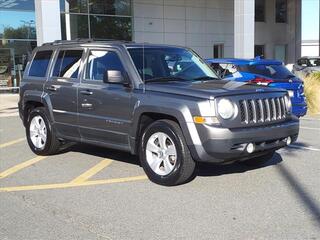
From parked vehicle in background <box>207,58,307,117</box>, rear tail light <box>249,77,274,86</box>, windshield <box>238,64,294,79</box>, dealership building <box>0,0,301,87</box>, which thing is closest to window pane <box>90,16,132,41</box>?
dealership building <box>0,0,301,87</box>

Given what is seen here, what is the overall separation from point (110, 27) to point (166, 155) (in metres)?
21.3

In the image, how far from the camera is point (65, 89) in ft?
24.9

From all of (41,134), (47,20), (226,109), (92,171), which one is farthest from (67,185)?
(47,20)

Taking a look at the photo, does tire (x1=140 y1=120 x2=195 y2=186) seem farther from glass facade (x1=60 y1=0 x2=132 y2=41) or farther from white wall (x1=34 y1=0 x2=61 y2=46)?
glass facade (x1=60 y1=0 x2=132 y2=41)

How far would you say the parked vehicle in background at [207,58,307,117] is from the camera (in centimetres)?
1096

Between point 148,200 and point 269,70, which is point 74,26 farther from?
point 148,200

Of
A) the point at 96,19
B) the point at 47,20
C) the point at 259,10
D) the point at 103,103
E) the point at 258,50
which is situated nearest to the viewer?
the point at 103,103

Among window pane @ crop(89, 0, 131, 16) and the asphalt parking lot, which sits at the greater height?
window pane @ crop(89, 0, 131, 16)

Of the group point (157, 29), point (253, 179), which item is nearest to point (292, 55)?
point (157, 29)

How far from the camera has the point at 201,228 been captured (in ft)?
15.7

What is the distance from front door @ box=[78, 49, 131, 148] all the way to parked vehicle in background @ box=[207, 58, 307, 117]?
4343mm

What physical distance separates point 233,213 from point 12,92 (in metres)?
20.5

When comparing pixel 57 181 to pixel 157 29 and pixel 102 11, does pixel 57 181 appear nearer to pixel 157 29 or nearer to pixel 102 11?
pixel 102 11

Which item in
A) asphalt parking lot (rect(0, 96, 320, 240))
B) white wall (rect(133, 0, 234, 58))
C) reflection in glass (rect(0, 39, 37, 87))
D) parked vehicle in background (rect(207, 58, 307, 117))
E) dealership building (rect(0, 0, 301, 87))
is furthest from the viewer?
white wall (rect(133, 0, 234, 58))
